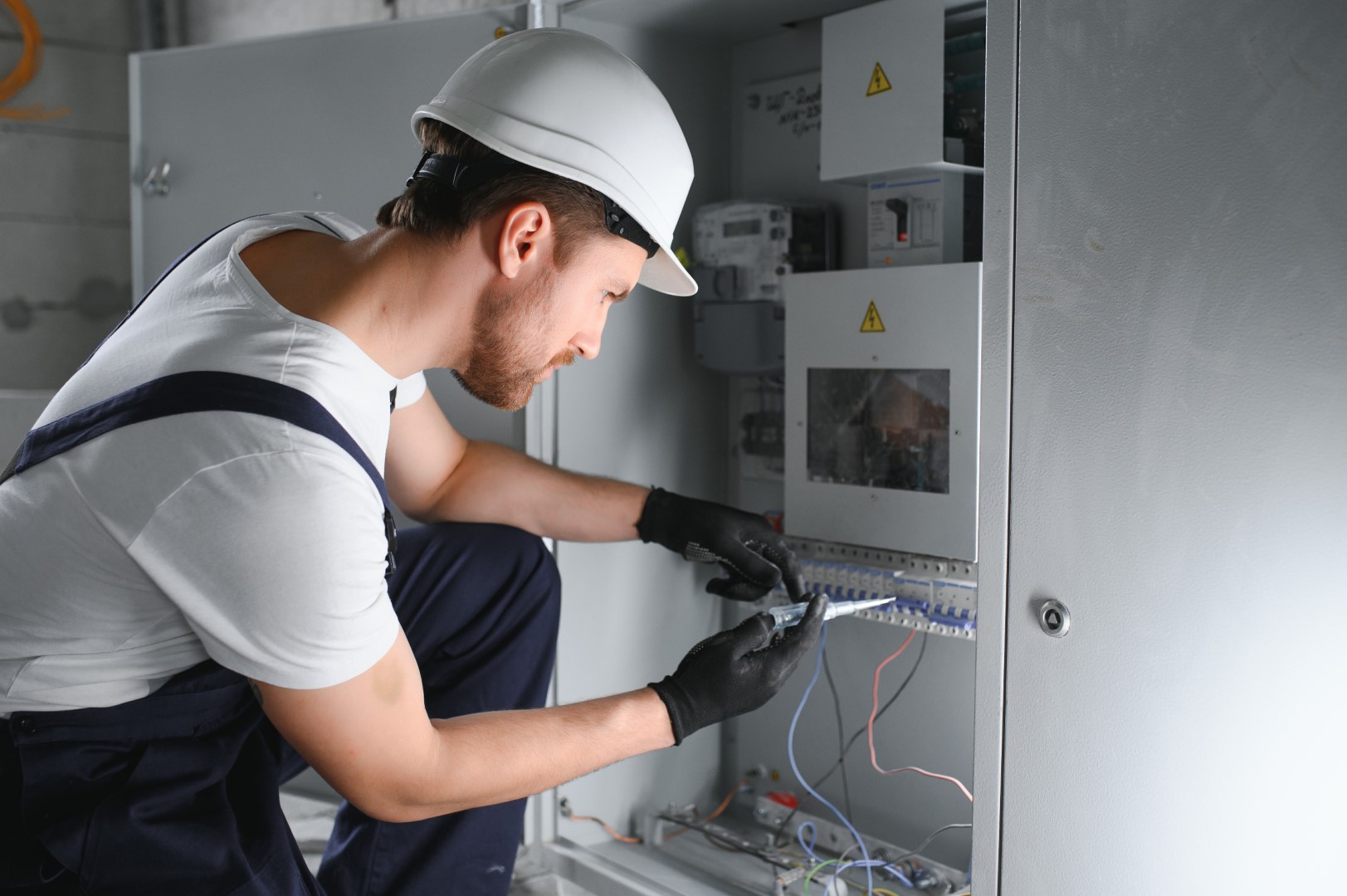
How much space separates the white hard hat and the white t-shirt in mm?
298

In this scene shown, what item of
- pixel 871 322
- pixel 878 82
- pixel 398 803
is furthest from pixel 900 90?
pixel 398 803

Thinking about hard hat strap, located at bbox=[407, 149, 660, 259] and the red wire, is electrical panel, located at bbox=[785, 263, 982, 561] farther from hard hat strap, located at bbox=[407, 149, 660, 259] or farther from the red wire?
hard hat strap, located at bbox=[407, 149, 660, 259]

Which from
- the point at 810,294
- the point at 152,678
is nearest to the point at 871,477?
the point at 810,294

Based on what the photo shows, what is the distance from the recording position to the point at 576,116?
4.13ft

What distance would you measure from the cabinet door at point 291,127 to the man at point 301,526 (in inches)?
23.5

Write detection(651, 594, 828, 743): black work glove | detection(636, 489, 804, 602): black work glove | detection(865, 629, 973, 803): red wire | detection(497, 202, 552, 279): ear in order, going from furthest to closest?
detection(865, 629, 973, 803): red wire, detection(636, 489, 804, 602): black work glove, detection(651, 594, 828, 743): black work glove, detection(497, 202, 552, 279): ear

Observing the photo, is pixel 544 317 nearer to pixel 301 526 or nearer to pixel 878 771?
pixel 301 526

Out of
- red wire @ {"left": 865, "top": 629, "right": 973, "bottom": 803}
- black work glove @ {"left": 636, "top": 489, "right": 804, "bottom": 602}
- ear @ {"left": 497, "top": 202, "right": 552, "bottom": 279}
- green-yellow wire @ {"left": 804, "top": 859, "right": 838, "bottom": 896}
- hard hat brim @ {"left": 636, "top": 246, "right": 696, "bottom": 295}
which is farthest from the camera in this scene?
red wire @ {"left": 865, "top": 629, "right": 973, "bottom": 803}

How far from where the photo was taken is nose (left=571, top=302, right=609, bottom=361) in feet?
4.44

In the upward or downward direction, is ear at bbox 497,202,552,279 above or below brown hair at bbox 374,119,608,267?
below

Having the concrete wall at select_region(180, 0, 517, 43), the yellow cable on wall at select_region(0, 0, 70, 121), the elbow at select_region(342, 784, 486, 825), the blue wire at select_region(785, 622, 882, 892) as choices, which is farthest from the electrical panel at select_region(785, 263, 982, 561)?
the yellow cable on wall at select_region(0, 0, 70, 121)

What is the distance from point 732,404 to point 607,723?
110 cm

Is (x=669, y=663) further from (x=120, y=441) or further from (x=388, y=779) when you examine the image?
(x=120, y=441)

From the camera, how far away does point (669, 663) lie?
2.21 meters
